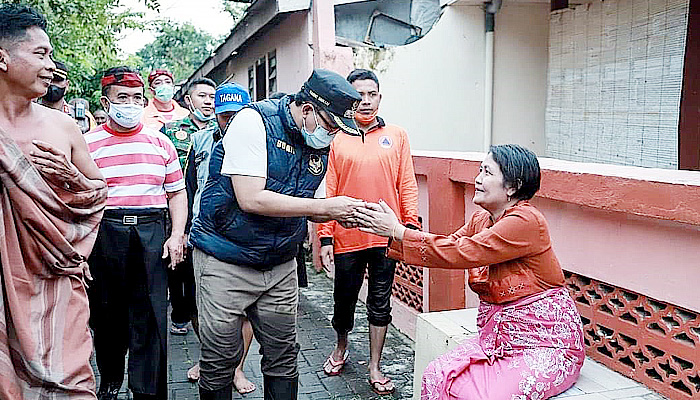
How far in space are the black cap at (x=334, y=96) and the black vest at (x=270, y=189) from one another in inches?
7.5

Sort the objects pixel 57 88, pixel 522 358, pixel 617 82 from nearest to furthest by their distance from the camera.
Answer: pixel 522 358, pixel 57 88, pixel 617 82

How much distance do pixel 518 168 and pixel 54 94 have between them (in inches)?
110

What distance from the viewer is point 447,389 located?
2955 mm

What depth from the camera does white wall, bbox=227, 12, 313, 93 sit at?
8052mm

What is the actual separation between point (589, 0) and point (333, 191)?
3712 mm

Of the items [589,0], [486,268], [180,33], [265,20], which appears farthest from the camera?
[180,33]

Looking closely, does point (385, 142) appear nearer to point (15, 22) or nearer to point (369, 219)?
point (369, 219)

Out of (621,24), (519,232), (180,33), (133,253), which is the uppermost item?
(180,33)

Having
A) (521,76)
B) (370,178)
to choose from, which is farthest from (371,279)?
(521,76)

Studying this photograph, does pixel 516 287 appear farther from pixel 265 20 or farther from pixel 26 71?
pixel 265 20

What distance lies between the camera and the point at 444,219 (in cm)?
489

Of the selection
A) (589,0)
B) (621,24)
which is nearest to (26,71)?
(621,24)

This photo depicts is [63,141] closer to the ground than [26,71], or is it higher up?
closer to the ground

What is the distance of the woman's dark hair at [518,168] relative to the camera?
3016mm
